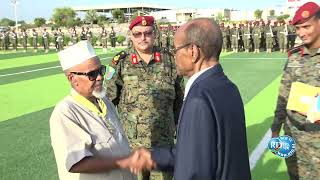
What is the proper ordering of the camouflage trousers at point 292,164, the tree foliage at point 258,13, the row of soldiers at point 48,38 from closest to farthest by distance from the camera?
the camouflage trousers at point 292,164, the row of soldiers at point 48,38, the tree foliage at point 258,13

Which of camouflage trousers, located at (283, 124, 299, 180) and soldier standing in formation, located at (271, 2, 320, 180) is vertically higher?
soldier standing in formation, located at (271, 2, 320, 180)

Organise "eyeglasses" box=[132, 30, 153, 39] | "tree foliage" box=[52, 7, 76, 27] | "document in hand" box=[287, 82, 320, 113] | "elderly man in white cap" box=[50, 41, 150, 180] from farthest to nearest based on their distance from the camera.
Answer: "tree foliage" box=[52, 7, 76, 27] → "eyeglasses" box=[132, 30, 153, 39] → "document in hand" box=[287, 82, 320, 113] → "elderly man in white cap" box=[50, 41, 150, 180]

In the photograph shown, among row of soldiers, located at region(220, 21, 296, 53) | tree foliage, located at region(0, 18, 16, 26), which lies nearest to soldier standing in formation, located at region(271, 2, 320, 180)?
row of soldiers, located at region(220, 21, 296, 53)

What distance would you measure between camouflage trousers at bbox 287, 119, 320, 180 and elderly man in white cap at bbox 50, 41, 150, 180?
4.61 feet

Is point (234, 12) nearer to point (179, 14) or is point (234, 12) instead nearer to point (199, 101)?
point (179, 14)

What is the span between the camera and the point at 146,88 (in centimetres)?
397

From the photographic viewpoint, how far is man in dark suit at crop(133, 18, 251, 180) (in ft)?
6.40

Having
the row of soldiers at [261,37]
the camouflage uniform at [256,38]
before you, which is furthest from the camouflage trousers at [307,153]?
the camouflage uniform at [256,38]

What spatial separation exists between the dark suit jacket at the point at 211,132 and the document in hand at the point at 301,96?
125cm

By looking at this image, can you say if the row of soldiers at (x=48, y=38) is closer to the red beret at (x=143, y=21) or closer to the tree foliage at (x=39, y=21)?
the red beret at (x=143, y=21)

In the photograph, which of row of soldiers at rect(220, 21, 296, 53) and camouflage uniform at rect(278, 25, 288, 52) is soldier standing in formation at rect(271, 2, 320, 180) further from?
camouflage uniform at rect(278, 25, 288, 52)

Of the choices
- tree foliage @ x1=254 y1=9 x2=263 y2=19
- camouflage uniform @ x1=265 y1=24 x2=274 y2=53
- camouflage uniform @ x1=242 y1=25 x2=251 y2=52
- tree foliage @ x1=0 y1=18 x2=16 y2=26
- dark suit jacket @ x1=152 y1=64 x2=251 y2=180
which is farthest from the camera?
tree foliage @ x1=0 y1=18 x2=16 y2=26

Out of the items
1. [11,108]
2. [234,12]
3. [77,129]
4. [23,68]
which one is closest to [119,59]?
→ [77,129]

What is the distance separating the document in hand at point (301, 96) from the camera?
318cm
